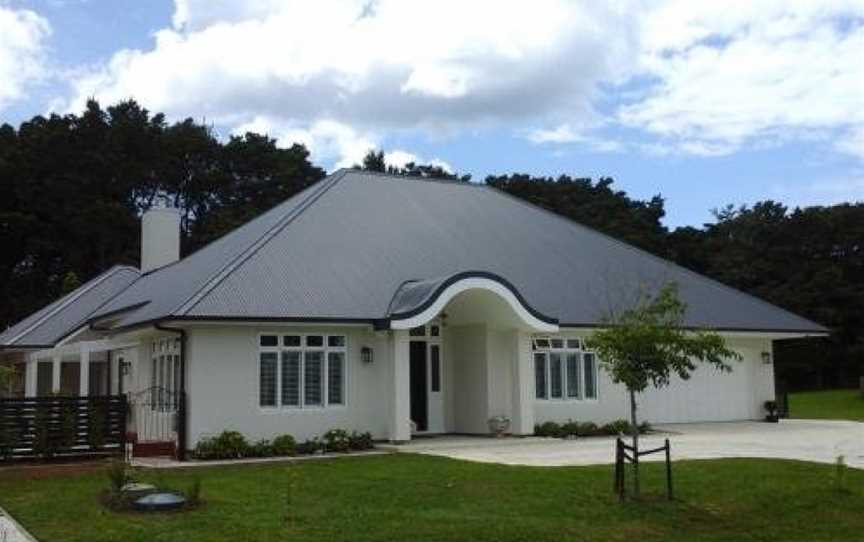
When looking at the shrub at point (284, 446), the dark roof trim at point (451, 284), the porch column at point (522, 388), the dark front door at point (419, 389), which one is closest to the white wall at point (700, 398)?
the porch column at point (522, 388)

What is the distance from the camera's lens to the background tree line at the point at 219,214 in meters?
55.4

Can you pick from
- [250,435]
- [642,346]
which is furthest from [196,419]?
[642,346]

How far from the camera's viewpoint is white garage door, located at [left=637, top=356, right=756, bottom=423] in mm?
26438

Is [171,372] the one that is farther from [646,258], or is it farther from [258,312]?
[646,258]

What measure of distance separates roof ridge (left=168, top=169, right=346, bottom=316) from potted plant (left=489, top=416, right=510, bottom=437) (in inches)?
262

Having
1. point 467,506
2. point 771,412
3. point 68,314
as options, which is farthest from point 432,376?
point 68,314

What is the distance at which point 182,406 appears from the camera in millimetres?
19312

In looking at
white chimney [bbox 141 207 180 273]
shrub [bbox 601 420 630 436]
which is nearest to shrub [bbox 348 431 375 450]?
shrub [bbox 601 420 630 436]

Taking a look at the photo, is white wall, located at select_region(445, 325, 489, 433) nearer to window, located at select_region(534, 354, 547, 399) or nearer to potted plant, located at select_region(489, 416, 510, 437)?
potted plant, located at select_region(489, 416, 510, 437)

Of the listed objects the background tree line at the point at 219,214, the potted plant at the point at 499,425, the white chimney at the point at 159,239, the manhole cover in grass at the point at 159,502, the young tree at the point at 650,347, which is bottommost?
the manhole cover in grass at the point at 159,502

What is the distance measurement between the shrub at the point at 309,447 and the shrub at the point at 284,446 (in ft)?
0.56

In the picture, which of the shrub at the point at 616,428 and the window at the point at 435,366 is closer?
the window at the point at 435,366

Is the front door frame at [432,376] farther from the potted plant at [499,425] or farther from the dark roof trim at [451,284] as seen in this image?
the dark roof trim at [451,284]

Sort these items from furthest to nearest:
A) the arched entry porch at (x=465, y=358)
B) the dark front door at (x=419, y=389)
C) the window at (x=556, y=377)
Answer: the window at (x=556, y=377) < the dark front door at (x=419, y=389) < the arched entry porch at (x=465, y=358)
